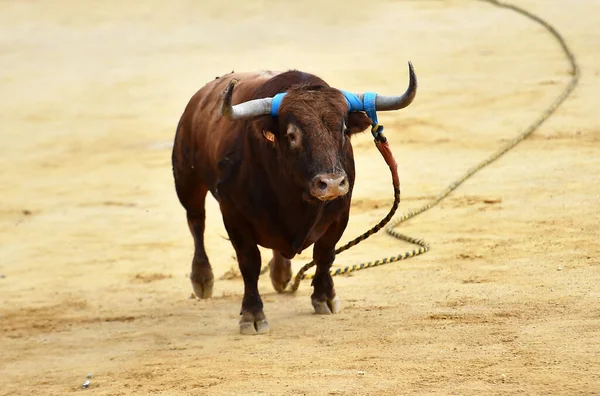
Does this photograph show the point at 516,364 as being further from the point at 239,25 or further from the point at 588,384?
the point at 239,25

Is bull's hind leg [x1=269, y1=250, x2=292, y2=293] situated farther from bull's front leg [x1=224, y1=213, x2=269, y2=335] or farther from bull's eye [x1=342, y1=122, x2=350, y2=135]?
bull's eye [x1=342, y1=122, x2=350, y2=135]

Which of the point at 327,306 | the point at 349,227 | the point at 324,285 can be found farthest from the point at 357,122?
the point at 349,227

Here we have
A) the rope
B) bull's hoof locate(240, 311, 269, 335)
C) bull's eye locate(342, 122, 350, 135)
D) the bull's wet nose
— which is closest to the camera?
the bull's wet nose

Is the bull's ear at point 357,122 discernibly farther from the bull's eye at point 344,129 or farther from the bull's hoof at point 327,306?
the bull's hoof at point 327,306

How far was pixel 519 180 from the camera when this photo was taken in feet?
37.8

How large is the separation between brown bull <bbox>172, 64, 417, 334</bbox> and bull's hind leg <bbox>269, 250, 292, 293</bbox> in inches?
36.0

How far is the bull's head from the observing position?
6605 millimetres

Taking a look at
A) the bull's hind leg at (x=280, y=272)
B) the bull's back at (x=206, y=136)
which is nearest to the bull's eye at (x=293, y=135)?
the bull's back at (x=206, y=136)

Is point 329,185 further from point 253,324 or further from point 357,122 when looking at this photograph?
point 253,324

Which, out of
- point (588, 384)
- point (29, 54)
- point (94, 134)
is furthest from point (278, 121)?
point (29, 54)

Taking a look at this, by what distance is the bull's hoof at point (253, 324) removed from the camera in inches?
295

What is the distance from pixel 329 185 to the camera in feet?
21.2

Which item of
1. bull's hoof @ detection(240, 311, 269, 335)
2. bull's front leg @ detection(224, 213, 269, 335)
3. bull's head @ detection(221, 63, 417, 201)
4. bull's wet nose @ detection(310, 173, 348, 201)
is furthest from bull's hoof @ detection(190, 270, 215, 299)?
→ bull's wet nose @ detection(310, 173, 348, 201)

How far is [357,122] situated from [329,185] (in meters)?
0.77
